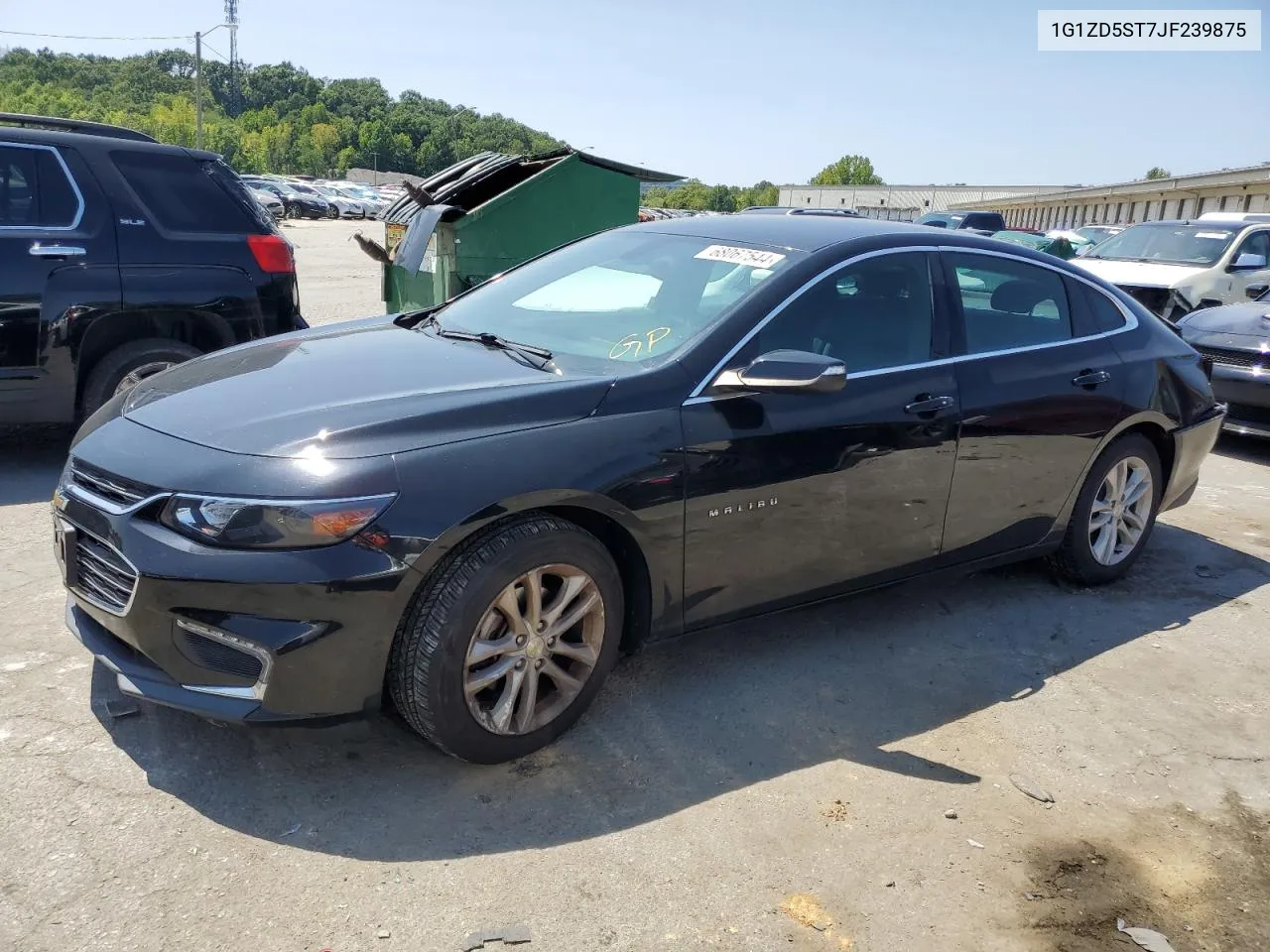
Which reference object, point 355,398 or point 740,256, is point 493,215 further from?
point 355,398

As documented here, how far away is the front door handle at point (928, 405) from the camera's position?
152 inches

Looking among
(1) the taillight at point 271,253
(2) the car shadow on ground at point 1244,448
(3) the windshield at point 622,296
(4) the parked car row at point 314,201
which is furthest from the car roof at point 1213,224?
(4) the parked car row at point 314,201

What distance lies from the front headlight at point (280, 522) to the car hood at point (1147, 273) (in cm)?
1006

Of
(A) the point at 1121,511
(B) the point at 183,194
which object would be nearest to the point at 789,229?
(A) the point at 1121,511

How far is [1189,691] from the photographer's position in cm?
400

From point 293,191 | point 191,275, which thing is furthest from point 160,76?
point 191,275

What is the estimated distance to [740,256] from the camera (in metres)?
3.90

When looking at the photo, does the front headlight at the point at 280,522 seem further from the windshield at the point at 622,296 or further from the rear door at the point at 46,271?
the rear door at the point at 46,271

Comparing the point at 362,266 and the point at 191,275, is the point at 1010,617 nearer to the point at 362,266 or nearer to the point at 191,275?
the point at 191,275

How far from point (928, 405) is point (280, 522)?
7.86 feet

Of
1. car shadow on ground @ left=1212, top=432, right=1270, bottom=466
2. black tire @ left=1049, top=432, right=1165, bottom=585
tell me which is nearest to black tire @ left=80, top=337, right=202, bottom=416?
black tire @ left=1049, top=432, right=1165, bottom=585

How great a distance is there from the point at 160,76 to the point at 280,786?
139 metres

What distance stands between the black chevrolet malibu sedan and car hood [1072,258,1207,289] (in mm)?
7154

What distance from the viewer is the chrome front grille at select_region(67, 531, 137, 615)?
2.81 meters
